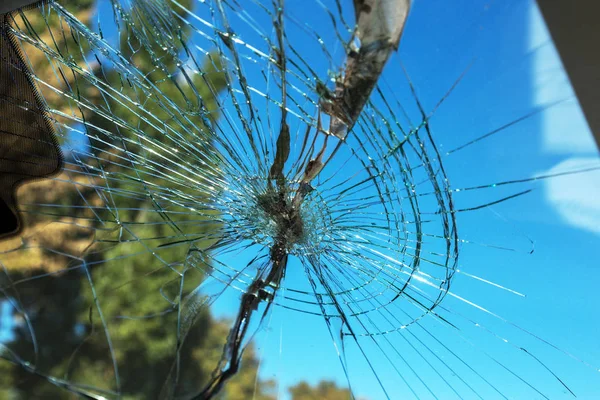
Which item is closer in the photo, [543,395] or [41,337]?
[41,337]

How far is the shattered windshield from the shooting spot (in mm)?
710

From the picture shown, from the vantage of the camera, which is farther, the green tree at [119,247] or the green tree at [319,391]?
the green tree at [319,391]

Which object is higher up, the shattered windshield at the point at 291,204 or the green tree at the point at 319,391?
the shattered windshield at the point at 291,204

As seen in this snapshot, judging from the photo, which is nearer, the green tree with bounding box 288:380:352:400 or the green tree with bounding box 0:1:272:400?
the green tree with bounding box 0:1:272:400

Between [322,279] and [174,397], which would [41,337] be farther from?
[322,279]

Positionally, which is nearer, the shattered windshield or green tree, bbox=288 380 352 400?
the shattered windshield

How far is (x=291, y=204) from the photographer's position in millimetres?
990

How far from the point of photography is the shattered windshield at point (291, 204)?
0.71 meters

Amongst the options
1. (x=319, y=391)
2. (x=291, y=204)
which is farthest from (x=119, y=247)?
(x=319, y=391)

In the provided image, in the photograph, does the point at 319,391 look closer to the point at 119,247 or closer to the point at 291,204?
the point at 291,204

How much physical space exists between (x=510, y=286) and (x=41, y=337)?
0.88 metres

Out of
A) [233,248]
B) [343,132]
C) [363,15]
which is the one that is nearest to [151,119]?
→ [233,248]

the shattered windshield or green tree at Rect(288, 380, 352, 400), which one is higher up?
the shattered windshield

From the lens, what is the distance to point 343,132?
785 millimetres
